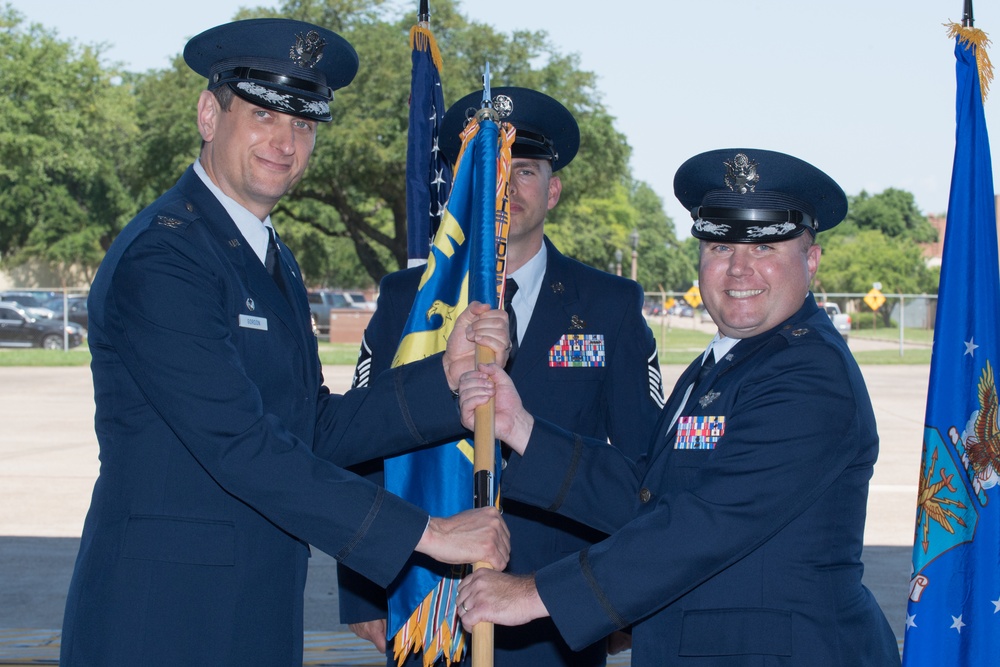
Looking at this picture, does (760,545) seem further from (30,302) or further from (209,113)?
(30,302)

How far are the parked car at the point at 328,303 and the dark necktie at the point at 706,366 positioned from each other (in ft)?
100

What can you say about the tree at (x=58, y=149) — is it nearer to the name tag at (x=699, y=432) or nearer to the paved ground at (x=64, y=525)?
the paved ground at (x=64, y=525)

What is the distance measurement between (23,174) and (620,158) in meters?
19.9

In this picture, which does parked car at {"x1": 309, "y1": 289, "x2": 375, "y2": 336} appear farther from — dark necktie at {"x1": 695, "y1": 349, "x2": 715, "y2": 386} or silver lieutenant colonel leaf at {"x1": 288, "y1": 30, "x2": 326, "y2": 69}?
dark necktie at {"x1": 695, "y1": 349, "x2": 715, "y2": 386}

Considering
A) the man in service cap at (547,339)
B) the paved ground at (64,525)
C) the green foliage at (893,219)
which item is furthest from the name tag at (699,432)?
the green foliage at (893,219)

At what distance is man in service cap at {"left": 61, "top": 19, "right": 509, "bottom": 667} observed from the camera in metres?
2.47

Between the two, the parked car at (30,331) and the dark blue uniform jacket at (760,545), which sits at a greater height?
the dark blue uniform jacket at (760,545)

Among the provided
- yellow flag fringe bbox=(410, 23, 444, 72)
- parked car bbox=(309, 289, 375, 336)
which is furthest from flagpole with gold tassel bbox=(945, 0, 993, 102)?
parked car bbox=(309, 289, 375, 336)

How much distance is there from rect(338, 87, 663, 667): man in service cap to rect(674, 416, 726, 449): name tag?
79 centimetres

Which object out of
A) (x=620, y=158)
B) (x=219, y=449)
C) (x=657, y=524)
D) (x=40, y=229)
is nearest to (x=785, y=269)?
(x=657, y=524)

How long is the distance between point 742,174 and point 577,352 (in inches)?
40.3

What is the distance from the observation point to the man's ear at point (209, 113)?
284 centimetres

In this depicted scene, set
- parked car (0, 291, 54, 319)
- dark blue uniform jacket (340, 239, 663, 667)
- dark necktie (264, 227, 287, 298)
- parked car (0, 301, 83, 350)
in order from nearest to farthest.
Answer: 1. dark necktie (264, 227, 287, 298)
2. dark blue uniform jacket (340, 239, 663, 667)
3. parked car (0, 301, 83, 350)
4. parked car (0, 291, 54, 319)

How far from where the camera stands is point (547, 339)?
3.59m
